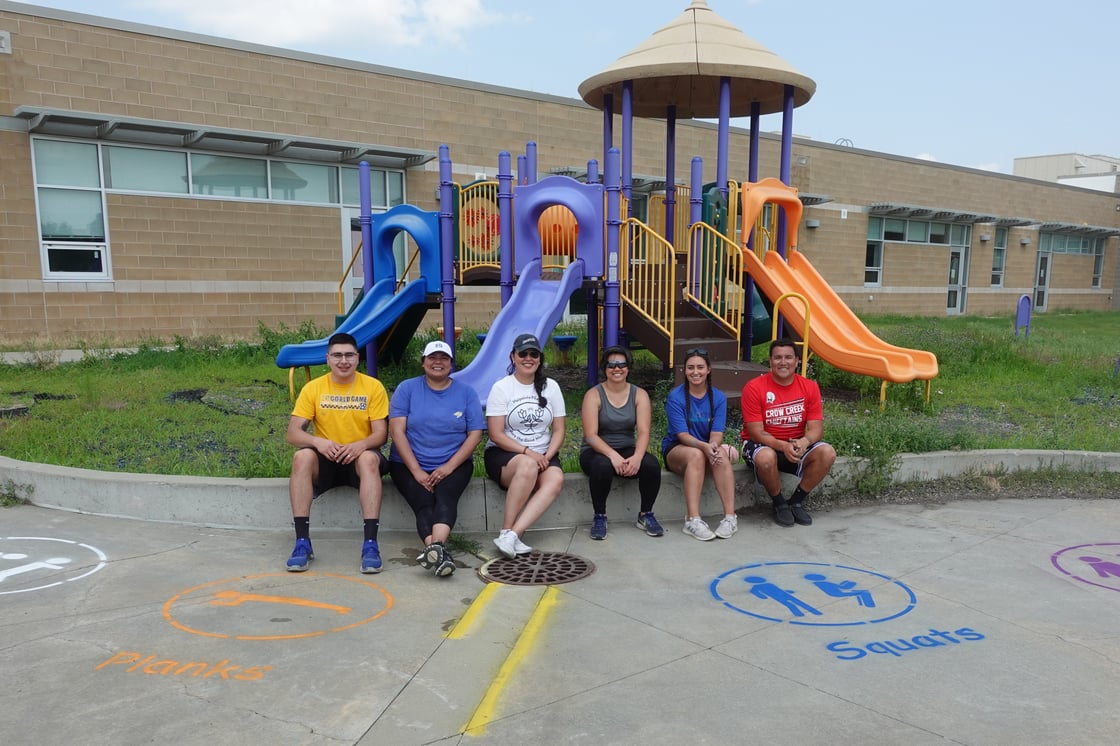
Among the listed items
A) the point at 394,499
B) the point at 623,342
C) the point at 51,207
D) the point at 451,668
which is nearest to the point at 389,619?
the point at 451,668

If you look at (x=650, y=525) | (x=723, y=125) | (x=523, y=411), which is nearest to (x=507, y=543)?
(x=523, y=411)

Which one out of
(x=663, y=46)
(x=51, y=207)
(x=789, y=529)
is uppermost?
(x=663, y=46)

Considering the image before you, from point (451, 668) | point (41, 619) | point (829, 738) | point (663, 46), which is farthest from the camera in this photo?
point (663, 46)

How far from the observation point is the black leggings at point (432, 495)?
481 centimetres

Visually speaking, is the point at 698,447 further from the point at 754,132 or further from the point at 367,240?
the point at 754,132

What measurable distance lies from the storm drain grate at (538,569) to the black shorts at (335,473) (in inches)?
38.5

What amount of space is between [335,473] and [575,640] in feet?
7.00

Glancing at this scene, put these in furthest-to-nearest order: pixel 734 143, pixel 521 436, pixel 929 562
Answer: pixel 734 143 < pixel 521 436 < pixel 929 562

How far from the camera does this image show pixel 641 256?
883 centimetres

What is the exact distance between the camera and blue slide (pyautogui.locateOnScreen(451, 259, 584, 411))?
24.0 feet

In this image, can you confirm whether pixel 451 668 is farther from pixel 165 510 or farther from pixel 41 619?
pixel 165 510

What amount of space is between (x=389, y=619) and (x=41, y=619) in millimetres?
1645

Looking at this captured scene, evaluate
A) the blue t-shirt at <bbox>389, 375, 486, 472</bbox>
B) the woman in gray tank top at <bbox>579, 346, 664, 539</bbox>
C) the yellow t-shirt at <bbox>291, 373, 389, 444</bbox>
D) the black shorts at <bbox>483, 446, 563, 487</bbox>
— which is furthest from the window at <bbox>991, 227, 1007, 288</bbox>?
the yellow t-shirt at <bbox>291, 373, 389, 444</bbox>

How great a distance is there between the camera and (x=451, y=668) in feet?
11.0
